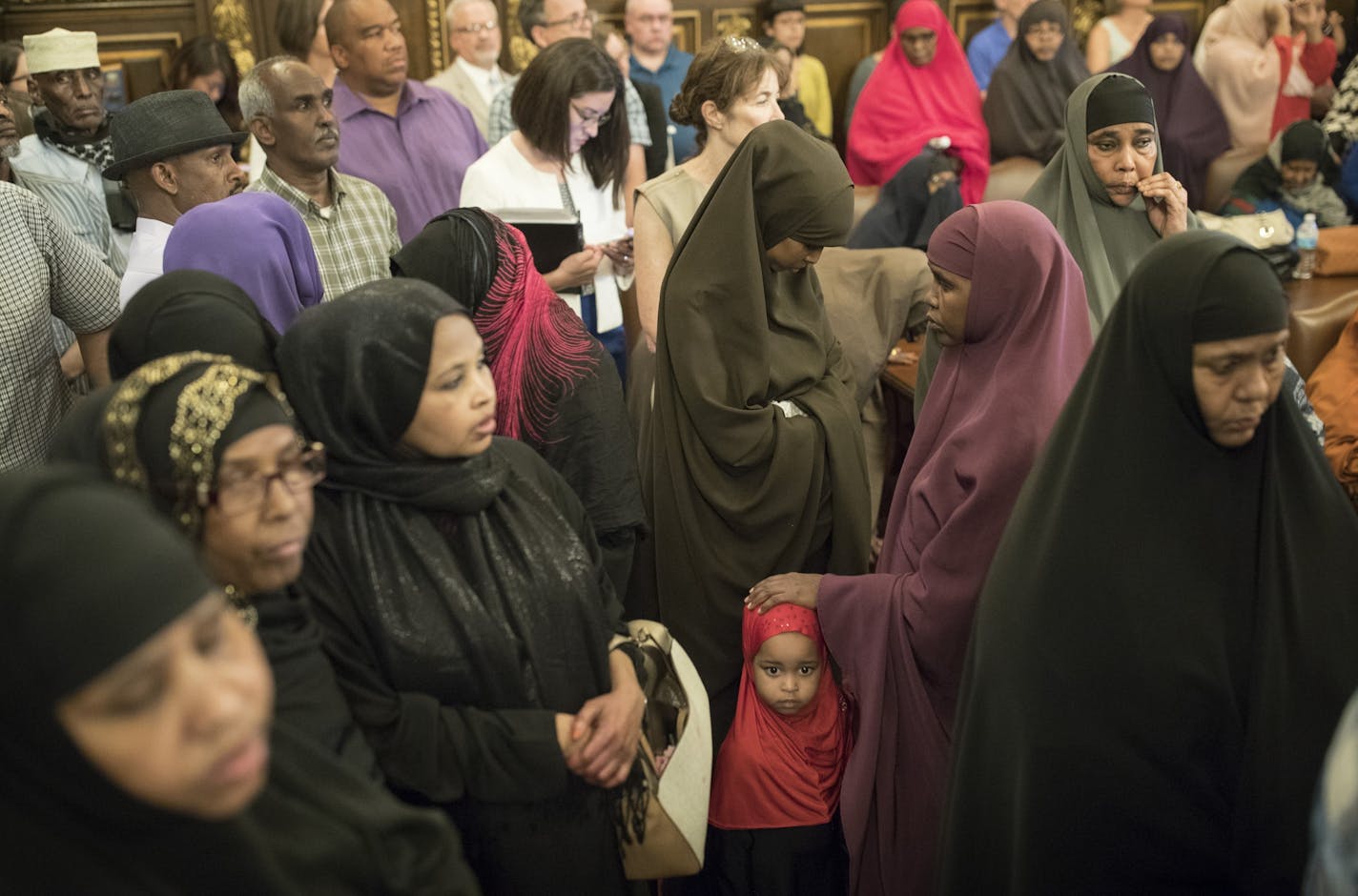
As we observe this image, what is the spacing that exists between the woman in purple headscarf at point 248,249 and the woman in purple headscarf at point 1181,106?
462 centimetres

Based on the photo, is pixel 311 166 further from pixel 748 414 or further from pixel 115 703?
pixel 115 703

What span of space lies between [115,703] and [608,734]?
0.87 meters

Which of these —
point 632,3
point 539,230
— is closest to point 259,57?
point 632,3

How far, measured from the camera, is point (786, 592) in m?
2.38

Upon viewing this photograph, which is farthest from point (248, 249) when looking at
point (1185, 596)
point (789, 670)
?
point (1185, 596)

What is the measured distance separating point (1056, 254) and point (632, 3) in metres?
4.24

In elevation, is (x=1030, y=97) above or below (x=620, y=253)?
above

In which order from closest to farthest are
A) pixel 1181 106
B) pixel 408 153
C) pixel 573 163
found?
pixel 573 163 < pixel 408 153 < pixel 1181 106

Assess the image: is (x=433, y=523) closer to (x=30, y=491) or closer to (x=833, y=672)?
(x=30, y=491)

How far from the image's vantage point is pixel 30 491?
970 millimetres

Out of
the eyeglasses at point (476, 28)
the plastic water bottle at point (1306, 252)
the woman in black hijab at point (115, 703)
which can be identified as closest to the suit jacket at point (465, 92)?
the eyeglasses at point (476, 28)

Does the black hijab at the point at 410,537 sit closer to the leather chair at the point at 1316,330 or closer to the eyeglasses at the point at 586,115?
the eyeglasses at the point at 586,115

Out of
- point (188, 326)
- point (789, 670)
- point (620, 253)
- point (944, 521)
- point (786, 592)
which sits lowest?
point (789, 670)

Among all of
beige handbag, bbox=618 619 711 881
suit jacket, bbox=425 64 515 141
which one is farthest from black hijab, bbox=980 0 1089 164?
beige handbag, bbox=618 619 711 881
